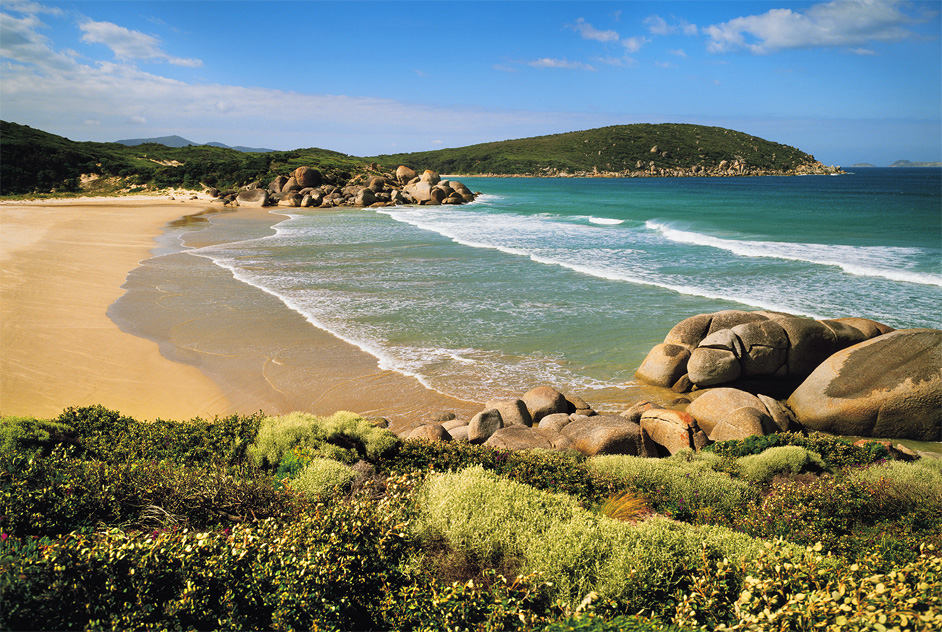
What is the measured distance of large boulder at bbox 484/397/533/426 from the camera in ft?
31.1

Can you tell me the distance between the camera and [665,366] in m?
11.5

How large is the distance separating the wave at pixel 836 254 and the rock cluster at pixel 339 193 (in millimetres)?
35594

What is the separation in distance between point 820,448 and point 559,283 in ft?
43.2

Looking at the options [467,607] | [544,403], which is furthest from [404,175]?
[467,607]

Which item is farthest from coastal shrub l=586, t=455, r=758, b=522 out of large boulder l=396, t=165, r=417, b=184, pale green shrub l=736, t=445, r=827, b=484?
large boulder l=396, t=165, r=417, b=184

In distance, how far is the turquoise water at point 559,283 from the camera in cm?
1311

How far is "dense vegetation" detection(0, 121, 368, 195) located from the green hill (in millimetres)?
80286

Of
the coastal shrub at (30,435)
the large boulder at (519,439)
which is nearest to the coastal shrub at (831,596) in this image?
the large boulder at (519,439)

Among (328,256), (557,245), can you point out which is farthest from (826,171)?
(328,256)

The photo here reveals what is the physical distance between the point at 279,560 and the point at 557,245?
28.6m

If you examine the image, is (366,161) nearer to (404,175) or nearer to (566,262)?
(404,175)

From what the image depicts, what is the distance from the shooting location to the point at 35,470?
16.2ft

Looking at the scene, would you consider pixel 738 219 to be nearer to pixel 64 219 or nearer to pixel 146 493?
pixel 146 493

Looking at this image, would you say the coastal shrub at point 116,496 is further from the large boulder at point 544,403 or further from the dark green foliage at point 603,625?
the large boulder at point 544,403
